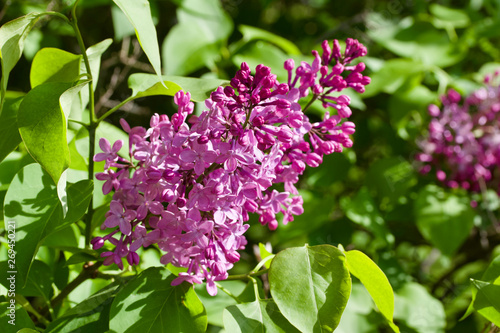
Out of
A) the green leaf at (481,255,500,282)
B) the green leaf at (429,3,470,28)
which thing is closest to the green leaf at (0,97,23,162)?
the green leaf at (481,255,500,282)

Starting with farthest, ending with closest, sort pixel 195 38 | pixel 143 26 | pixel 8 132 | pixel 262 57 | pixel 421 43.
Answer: pixel 421 43
pixel 195 38
pixel 262 57
pixel 8 132
pixel 143 26

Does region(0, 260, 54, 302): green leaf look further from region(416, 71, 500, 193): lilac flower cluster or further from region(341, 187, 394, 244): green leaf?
region(416, 71, 500, 193): lilac flower cluster

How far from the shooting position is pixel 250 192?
2.67ft

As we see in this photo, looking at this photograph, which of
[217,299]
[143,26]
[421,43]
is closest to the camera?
[143,26]

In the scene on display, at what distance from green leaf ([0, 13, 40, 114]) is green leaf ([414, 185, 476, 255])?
137cm

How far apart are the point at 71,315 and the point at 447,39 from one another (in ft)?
5.86

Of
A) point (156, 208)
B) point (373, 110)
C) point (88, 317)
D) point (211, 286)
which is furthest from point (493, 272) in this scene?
point (373, 110)

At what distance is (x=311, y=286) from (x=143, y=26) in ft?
1.60

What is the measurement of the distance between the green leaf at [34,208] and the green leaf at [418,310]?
110 centimetres

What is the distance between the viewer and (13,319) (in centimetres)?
88

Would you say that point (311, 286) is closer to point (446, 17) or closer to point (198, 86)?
point (198, 86)

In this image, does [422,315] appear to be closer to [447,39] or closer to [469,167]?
[469,167]

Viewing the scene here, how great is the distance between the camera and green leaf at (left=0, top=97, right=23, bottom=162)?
83 cm

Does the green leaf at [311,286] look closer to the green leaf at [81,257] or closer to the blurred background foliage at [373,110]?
the green leaf at [81,257]
